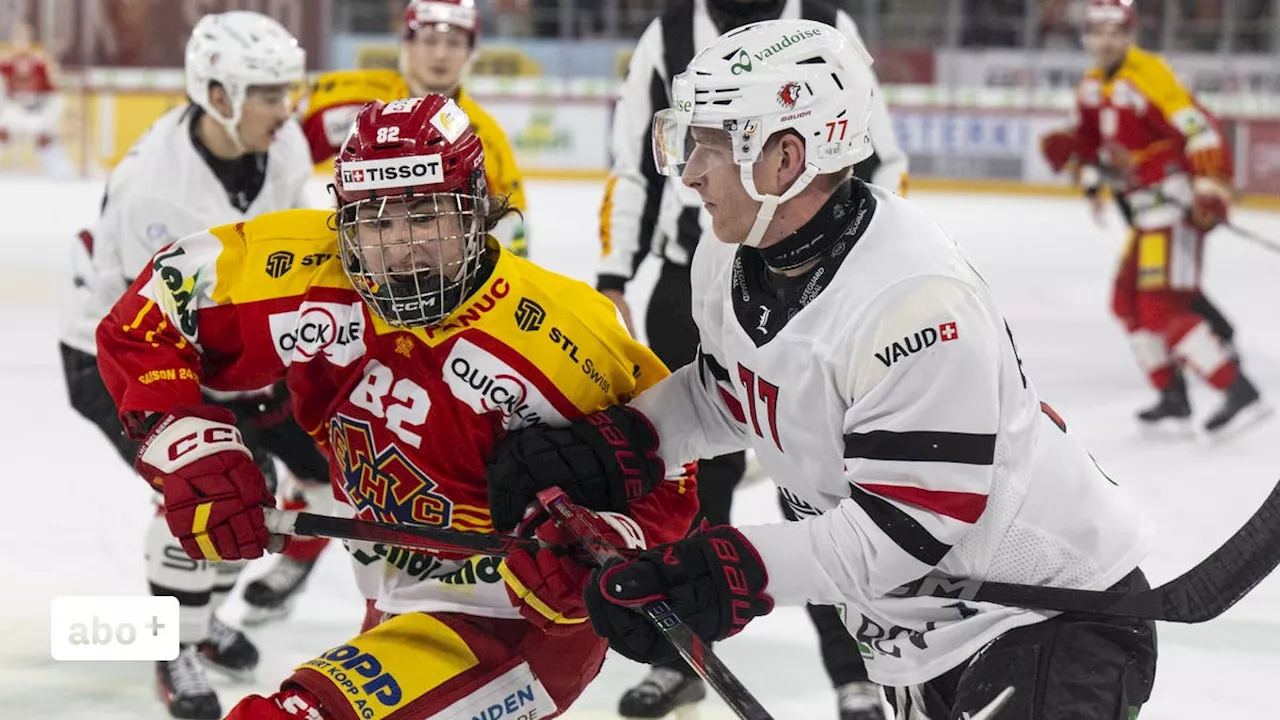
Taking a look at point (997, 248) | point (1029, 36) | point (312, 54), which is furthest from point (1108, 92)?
point (312, 54)

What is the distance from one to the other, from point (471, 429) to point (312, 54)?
1175cm

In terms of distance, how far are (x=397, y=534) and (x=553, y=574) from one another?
0.25m

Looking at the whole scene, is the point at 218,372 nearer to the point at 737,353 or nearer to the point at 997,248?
the point at 737,353

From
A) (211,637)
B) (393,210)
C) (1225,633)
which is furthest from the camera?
(1225,633)

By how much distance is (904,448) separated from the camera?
1.75 meters

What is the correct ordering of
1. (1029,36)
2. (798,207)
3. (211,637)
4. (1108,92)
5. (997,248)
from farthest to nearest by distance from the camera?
1. (1029,36)
2. (997,248)
3. (1108,92)
4. (211,637)
5. (798,207)

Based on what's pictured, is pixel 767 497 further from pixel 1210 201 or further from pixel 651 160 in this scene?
pixel 1210 201

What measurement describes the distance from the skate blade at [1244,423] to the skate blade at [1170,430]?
0.08 m

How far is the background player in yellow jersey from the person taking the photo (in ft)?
12.0

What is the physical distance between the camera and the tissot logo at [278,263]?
88.8 inches

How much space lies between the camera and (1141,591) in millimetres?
1956

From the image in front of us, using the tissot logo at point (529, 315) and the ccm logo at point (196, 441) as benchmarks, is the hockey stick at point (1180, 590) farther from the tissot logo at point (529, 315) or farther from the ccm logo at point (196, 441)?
the ccm logo at point (196, 441)

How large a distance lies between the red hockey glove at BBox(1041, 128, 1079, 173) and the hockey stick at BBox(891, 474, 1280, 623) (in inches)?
171

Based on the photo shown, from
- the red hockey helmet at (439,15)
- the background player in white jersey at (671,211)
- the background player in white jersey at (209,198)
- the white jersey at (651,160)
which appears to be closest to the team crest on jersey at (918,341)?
the background player in white jersey at (671,211)
